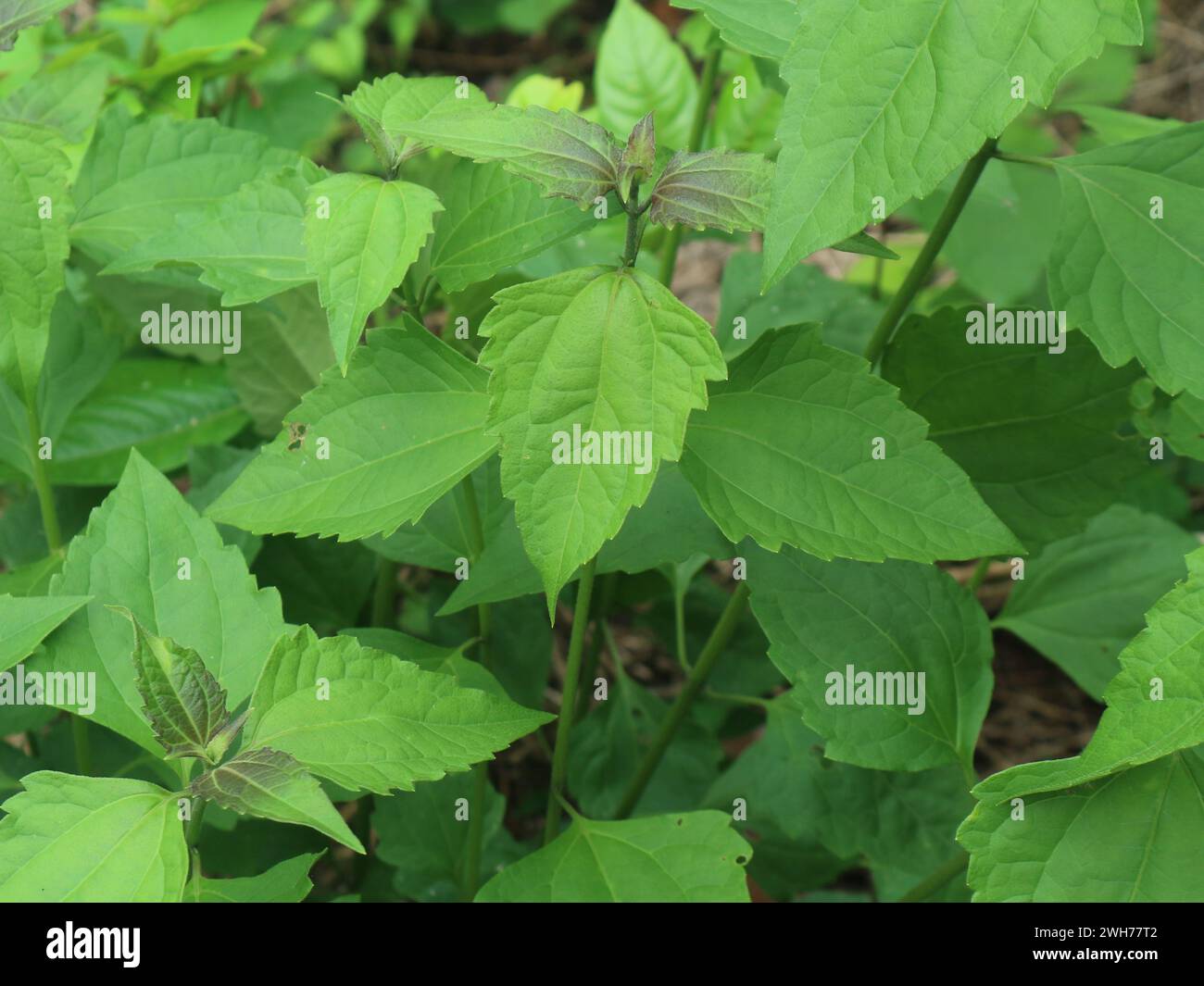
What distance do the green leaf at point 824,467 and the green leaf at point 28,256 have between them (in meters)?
0.80

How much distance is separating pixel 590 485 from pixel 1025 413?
31.0 inches

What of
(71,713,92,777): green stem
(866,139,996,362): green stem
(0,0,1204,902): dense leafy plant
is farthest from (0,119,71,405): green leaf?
(866,139,996,362): green stem

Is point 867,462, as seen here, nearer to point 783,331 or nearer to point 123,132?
point 783,331

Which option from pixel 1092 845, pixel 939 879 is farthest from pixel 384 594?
pixel 1092 845

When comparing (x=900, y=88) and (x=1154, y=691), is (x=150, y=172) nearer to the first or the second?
(x=900, y=88)

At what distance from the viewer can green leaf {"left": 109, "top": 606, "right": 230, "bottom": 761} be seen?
1.12 m

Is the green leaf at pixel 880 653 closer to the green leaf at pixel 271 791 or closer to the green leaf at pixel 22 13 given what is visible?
the green leaf at pixel 271 791

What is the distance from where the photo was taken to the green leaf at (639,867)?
1270 mm

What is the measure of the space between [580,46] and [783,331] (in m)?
3.15

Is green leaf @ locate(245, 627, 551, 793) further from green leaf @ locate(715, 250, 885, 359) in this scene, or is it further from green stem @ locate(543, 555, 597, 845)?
green leaf @ locate(715, 250, 885, 359)

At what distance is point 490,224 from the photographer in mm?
1321

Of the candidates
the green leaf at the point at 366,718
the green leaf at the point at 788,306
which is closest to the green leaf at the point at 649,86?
the green leaf at the point at 788,306

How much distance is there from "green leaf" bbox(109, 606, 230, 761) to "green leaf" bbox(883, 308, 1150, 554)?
37.5 inches
